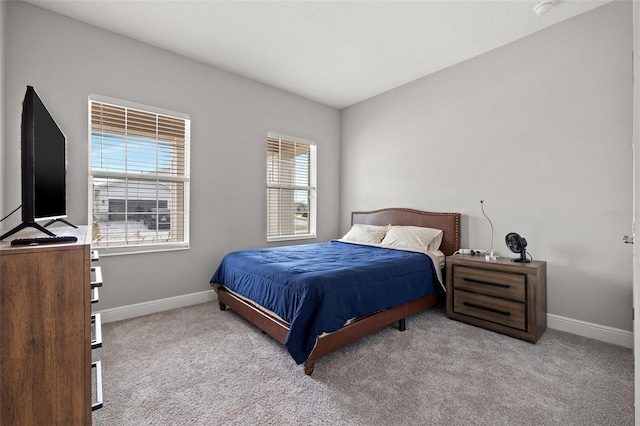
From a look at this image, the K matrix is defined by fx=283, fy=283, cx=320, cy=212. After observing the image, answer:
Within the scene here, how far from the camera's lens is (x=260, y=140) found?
3908 millimetres

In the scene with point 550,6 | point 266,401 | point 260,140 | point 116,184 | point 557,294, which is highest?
point 550,6

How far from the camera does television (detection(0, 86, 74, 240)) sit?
1.23 m

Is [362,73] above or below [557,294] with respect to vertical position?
above

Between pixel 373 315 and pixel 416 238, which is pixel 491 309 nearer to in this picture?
pixel 416 238

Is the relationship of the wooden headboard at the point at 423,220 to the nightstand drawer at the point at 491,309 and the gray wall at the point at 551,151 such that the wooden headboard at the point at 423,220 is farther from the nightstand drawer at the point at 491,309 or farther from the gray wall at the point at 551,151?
the nightstand drawer at the point at 491,309

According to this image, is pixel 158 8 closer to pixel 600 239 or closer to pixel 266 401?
pixel 266 401

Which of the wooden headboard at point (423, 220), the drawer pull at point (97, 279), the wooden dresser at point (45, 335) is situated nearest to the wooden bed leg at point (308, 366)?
the wooden dresser at point (45, 335)

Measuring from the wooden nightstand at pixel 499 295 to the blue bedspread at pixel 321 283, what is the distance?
0.84ft

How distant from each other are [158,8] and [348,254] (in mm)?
2901

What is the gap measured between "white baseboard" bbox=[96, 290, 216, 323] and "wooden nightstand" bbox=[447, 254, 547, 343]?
279cm

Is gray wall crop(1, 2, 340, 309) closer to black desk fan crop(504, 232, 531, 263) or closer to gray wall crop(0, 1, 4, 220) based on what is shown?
gray wall crop(0, 1, 4, 220)

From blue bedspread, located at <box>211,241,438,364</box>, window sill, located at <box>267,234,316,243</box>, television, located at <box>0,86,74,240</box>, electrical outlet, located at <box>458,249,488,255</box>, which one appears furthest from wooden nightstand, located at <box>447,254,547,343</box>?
television, located at <box>0,86,74,240</box>

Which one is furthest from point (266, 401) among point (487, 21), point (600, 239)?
point (487, 21)

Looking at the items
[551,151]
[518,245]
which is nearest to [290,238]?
[518,245]
